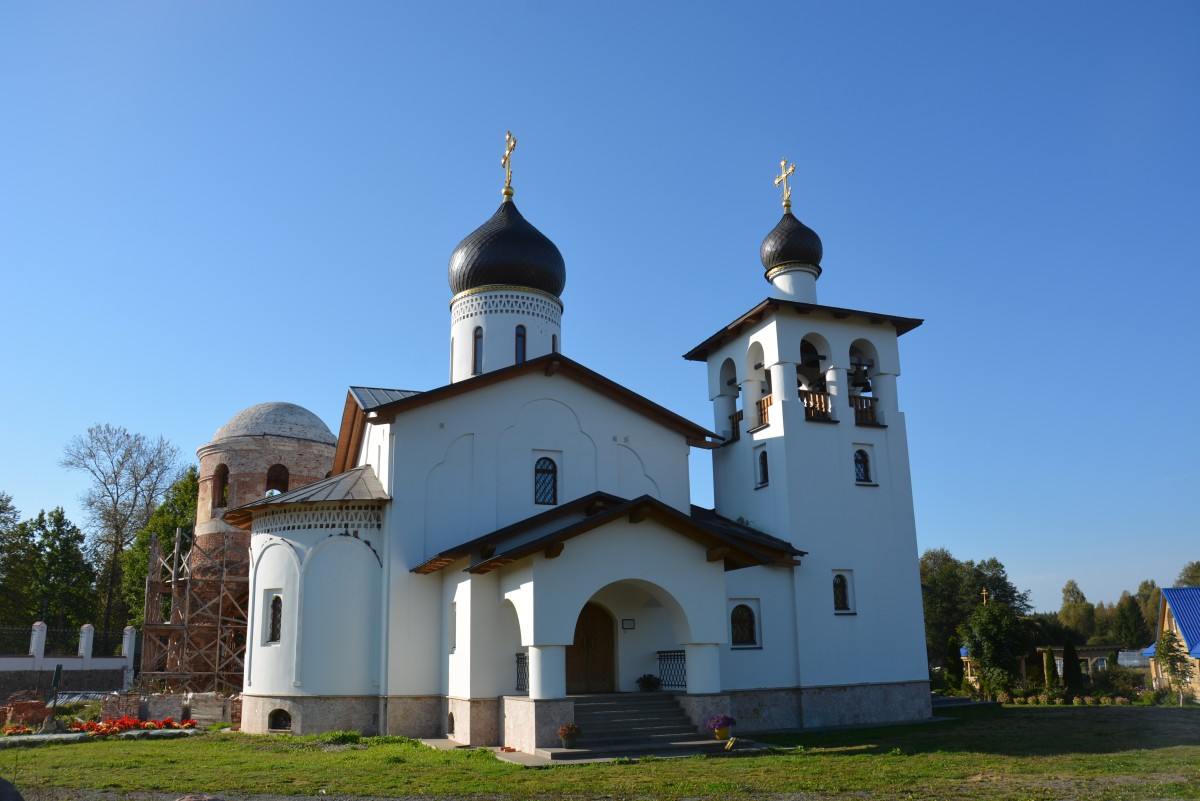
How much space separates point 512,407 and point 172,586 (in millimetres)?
13122

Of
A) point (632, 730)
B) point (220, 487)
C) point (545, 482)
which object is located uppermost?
point (220, 487)

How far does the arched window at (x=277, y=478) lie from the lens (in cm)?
2644

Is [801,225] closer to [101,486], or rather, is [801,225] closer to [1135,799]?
[1135,799]

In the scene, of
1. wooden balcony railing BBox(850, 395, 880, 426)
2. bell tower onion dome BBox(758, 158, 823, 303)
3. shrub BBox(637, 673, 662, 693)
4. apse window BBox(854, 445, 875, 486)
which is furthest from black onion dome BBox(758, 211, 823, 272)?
shrub BBox(637, 673, 662, 693)

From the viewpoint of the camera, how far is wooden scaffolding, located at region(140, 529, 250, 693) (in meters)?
23.8

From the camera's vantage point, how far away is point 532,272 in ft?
69.4

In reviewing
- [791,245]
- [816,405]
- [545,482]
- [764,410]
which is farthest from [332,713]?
[791,245]

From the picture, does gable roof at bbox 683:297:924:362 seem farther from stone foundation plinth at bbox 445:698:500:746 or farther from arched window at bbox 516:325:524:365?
stone foundation plinth at bbox 445:698:500:746

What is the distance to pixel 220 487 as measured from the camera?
2625 centimetres

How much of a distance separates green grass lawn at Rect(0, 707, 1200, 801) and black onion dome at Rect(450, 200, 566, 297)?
1047cm

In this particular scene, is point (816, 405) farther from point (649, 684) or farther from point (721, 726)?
point (721, 726)

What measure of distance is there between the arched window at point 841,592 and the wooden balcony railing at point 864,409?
3332mm

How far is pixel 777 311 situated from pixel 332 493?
955cm

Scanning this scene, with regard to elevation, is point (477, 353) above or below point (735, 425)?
above
